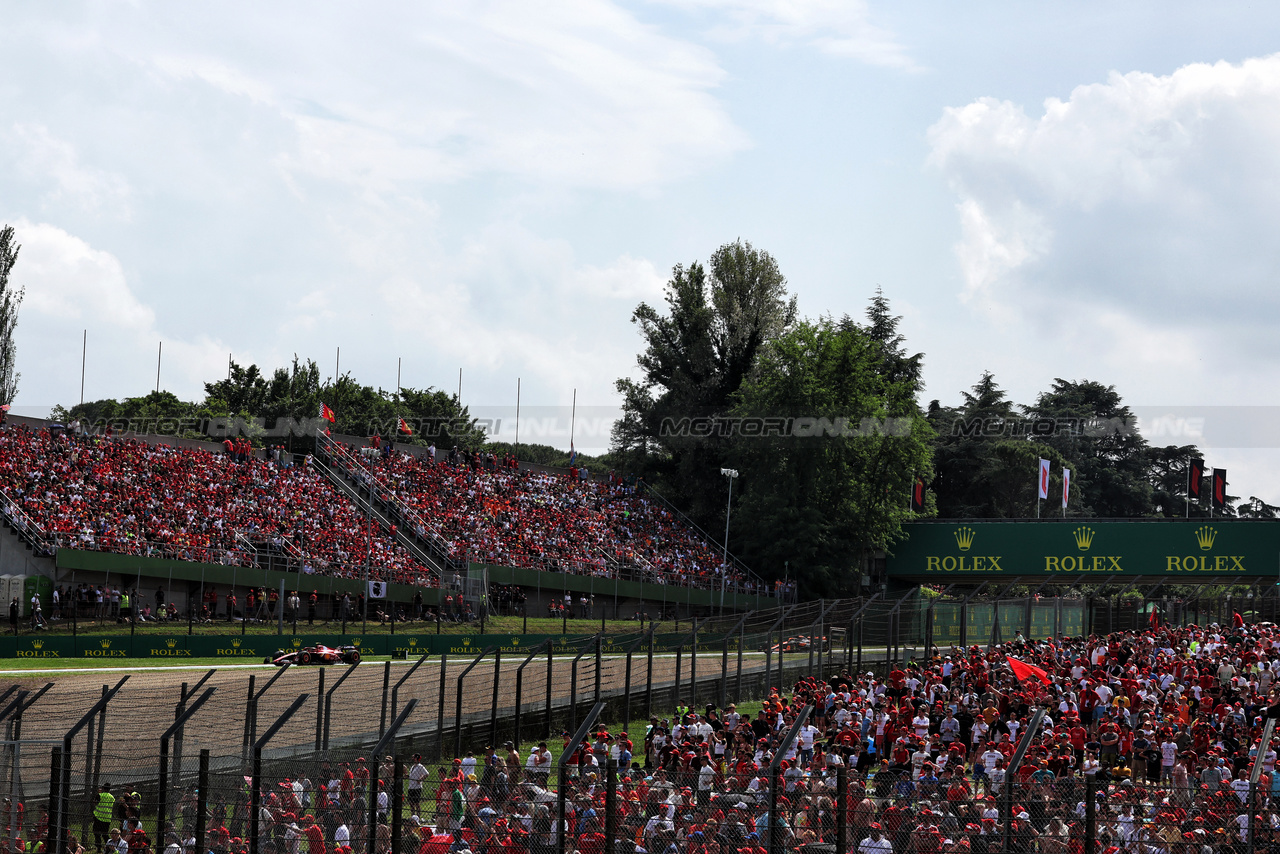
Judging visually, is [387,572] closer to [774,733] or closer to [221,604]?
[221,604]

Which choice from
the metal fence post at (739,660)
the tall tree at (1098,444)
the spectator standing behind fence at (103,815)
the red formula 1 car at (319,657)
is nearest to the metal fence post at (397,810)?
the spectator standing behind fence at (103,815)

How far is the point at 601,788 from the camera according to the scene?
12547 mm

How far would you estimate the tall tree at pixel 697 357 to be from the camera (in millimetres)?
72000

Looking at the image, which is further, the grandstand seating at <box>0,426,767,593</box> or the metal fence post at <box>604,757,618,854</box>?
the grandstand seating at <box>0,426,767,593</box>

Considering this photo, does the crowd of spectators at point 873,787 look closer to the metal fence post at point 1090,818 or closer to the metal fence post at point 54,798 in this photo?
the metal fence post at point 1090,818

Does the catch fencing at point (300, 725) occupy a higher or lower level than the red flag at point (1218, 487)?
lower

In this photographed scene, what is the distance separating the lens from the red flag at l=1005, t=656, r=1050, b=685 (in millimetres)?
24500

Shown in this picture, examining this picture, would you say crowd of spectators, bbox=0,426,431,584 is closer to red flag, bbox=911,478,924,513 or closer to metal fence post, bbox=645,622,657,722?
metal fence post, bbox=645,622,657,722

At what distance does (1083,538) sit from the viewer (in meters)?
62.4

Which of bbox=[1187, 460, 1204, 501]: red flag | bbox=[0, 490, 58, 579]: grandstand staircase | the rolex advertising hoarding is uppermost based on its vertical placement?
bbox=[1187, 460, 1204, 501]: red flag

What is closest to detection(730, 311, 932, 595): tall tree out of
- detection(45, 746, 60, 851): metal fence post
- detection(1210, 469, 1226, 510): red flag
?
detection(1210, 469, 1226, 510): red flag

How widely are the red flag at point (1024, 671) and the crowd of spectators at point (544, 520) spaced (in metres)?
29.9

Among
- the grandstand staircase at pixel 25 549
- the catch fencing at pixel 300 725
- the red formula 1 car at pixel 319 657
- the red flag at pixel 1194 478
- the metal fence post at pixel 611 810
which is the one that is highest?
the red flag at pixel 1194 478

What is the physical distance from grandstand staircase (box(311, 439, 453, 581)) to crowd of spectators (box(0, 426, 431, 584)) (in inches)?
28.9
